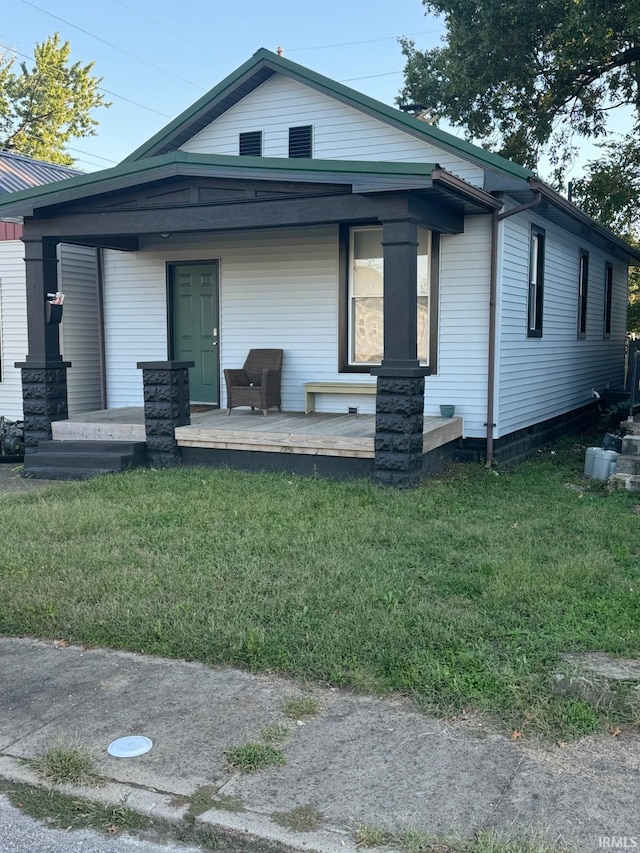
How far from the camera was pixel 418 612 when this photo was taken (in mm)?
4289

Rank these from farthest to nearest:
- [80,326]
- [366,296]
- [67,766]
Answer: [80,326] < [366,296] < [67,766]

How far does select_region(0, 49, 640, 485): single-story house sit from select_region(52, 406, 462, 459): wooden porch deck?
0.02 metres

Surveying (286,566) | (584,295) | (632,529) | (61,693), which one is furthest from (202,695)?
(584,295)

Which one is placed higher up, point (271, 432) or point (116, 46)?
point (116, 46)

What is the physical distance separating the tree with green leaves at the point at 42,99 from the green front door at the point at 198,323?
27.9 metres

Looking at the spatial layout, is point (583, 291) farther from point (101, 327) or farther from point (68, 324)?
point (68, 324)

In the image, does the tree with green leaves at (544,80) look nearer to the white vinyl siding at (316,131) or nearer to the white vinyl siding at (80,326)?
the white vinyl siding at (316,131)

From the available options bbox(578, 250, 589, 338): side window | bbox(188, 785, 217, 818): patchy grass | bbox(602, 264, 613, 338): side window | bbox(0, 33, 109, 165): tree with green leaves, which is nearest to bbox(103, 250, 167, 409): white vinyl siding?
bbox(578, 250, 589, 338): side window

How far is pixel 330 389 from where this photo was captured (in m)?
9.94

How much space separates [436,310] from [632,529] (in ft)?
12.9

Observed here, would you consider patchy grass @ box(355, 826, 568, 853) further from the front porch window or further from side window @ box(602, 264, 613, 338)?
side window @ box(602, 264, 613, 338)

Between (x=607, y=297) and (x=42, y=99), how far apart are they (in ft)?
96.1

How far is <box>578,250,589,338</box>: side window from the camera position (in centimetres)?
1362

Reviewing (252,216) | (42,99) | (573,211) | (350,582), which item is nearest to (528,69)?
(573,211)
